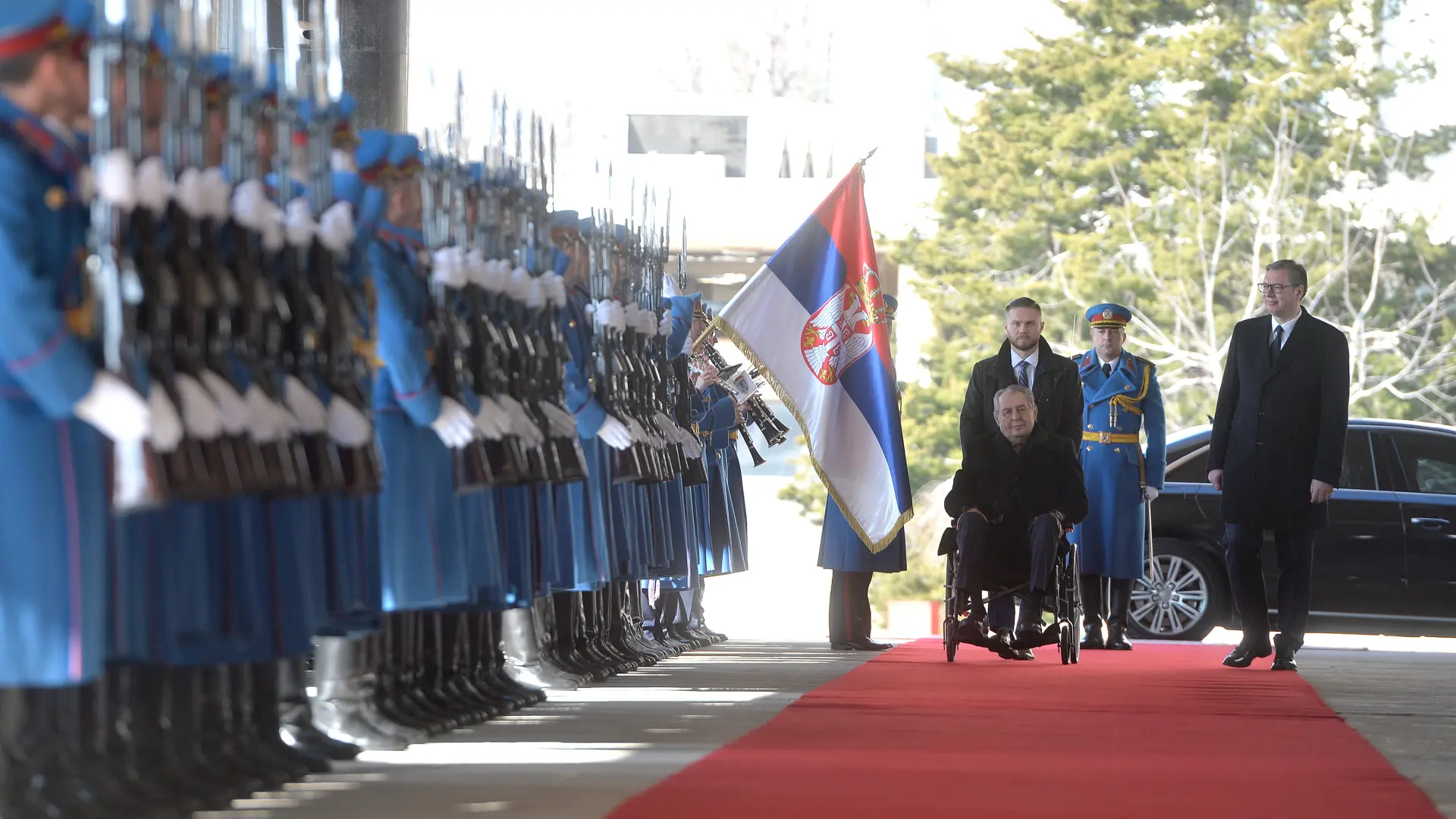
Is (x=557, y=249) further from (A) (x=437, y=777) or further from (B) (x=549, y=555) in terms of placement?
(A) (x=437, y=777)

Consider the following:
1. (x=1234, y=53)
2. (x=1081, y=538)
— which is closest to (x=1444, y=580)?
(x=1081, y=538)

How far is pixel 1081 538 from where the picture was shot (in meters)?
11.4

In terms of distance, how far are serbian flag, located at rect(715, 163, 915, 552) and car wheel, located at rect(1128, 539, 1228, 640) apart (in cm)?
197

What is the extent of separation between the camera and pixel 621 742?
20.2 feet

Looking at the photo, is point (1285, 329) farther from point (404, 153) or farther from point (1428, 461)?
point (404, 153)

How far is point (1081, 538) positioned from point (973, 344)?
491 inches

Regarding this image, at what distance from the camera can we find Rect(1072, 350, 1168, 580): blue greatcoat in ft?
37.1

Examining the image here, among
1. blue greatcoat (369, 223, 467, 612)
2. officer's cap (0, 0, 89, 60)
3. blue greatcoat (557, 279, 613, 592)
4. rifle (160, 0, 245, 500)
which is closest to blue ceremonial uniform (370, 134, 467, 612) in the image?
blue greatcoat (369, 223, 467, 612)

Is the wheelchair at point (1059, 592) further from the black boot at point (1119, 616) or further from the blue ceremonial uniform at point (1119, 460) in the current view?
the blue ceremonial uniform at point (1119, 460)

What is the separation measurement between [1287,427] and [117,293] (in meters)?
6.36

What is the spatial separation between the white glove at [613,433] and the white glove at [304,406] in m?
2.97

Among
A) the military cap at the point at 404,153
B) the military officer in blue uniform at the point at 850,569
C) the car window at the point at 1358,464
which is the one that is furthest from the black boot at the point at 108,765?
the car window at the point at 1358,464

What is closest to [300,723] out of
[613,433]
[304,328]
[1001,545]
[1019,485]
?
[304,328]

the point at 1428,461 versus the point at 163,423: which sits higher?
the point at 163,423
